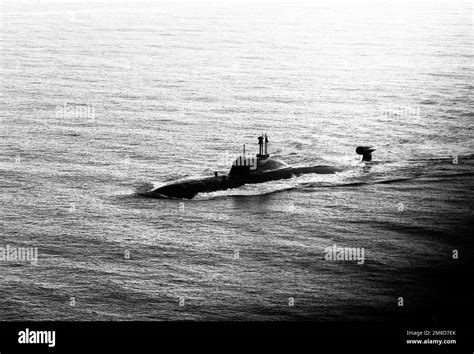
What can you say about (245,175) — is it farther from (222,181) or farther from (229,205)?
(229,205)

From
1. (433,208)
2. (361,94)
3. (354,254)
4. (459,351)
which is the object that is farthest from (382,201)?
(361,94)

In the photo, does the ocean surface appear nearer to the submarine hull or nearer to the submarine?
the submarine hull

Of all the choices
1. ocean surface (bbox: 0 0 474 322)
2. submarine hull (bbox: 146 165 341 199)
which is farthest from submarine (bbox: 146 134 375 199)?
ocean surface (bbox: 0 0 474 322)

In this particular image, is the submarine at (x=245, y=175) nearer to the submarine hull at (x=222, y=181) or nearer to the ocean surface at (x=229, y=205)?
the submarine hull at (x=222, y=181)

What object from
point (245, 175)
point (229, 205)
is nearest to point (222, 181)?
point (245, 175)

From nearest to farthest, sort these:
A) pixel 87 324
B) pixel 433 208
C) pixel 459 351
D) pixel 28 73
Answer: pixel 459 351
pixel 87 324
pixel 433 208
pixel 28 73

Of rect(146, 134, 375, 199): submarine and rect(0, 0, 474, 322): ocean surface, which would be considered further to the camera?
rect(146, 134, 375, 199): submarine

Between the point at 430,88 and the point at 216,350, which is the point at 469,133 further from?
the point at 216,350
